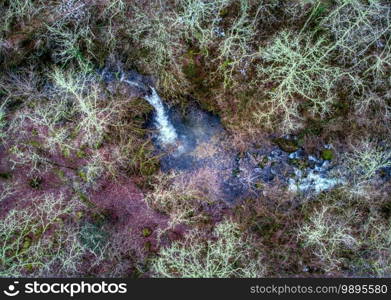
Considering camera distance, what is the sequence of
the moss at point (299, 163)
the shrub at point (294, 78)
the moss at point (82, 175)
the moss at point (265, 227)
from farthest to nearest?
the moss at point (299, 163) → the moss at point (82, 175) → the moss at point (265, 227) → the shrub at point (294, 78)

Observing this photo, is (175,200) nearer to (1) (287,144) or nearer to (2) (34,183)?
(1) (287,144)

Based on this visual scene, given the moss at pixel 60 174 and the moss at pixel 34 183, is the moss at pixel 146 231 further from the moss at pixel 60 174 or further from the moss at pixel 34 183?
the moss at pixel 34 183

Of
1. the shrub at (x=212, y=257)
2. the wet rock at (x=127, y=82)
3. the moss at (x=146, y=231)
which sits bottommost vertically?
the shrub at (x=212, y=257)

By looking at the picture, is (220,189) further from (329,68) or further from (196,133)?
(329,68)

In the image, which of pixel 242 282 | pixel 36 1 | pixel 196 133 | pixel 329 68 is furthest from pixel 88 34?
pixel 242 282

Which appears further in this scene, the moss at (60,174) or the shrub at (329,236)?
the moss at (60,174)

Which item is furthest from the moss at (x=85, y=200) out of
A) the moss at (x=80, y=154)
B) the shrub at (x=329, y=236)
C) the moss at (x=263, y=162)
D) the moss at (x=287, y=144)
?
the shrub at (x=329, y=236)

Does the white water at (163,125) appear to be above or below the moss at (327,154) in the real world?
above
